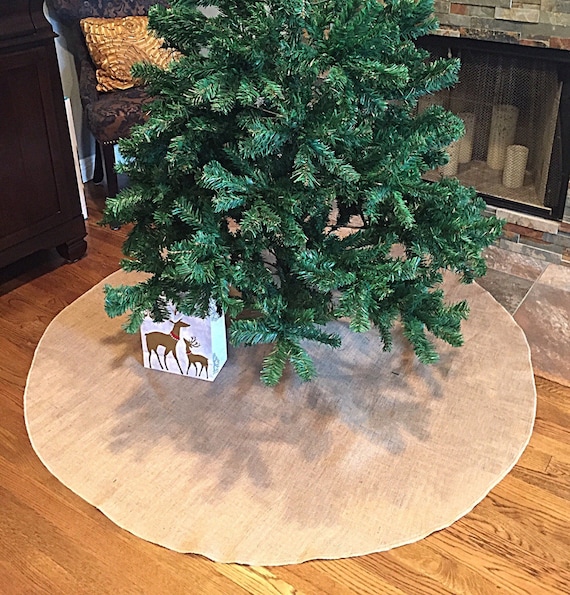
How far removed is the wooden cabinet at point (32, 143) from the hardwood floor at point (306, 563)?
81 cm

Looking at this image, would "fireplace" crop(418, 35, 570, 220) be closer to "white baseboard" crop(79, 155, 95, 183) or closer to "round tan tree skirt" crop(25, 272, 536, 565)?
"round tan tree skirt" crop(25, 272, 536, 565)

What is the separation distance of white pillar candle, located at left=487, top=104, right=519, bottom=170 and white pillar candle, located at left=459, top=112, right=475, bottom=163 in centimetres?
8

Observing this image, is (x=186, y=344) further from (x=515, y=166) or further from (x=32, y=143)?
(x=515, y=166)

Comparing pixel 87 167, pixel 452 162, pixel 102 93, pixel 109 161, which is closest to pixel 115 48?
pixel 102 93

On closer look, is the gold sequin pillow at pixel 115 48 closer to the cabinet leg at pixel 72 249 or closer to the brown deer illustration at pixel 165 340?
the cabinet leg at pixel 72 249

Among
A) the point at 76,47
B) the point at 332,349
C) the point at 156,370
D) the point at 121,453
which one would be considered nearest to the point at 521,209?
the point at 332,349

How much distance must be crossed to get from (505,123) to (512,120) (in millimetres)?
28

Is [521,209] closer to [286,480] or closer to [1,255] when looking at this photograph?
[286,480]

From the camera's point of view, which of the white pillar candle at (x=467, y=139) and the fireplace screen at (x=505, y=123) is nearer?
the fireplace screen at (x=505, y=123)

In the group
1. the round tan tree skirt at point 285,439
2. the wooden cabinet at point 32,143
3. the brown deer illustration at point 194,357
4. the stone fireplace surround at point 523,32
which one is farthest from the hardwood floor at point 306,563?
the stone fireplace surround at point 523,32

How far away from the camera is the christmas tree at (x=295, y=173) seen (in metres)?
1.42

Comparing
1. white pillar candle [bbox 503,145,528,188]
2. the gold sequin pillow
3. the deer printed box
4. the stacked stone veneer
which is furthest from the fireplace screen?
the deer printed box

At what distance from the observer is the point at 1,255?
2.18 m

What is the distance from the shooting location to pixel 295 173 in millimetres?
1437
